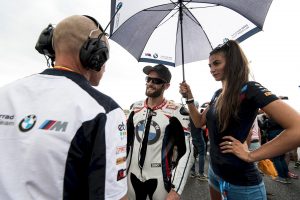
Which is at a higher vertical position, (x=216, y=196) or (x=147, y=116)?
(x=147, y=116)

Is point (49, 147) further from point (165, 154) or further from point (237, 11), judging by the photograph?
point (237, 11)

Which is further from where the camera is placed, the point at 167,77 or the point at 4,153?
the point at 167,77

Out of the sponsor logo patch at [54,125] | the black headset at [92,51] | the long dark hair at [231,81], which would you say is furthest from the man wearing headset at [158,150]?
the sponsor logo patch at [54,125]

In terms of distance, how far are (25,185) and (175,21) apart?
2846 millimetres

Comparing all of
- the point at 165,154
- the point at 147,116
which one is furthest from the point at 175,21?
the point at 165,154

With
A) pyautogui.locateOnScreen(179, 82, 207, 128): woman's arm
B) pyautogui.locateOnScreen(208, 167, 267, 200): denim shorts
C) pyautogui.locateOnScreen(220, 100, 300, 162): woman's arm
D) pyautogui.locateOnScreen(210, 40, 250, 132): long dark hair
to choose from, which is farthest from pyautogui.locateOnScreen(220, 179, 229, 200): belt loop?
pyautogui.locateOnScreen(179, 82, 207, 128): woman's arm

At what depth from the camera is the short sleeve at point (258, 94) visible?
64.0 inches

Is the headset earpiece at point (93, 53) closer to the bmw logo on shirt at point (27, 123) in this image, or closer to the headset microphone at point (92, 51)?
the headset microphone at point (92, 51)

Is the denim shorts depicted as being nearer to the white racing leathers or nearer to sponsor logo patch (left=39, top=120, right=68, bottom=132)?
the white racing leathers

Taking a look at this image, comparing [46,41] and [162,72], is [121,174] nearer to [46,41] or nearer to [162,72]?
[46,41]

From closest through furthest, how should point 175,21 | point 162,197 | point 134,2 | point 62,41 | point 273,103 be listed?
point 62,41 → point 273,103 → point 162,197 → point 134,2 → point 175,21

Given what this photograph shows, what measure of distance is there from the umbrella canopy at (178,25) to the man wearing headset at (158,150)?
2.54 feet

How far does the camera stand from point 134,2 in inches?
109

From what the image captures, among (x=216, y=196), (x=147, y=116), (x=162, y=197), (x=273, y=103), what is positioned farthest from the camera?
(x=147, y=116)
